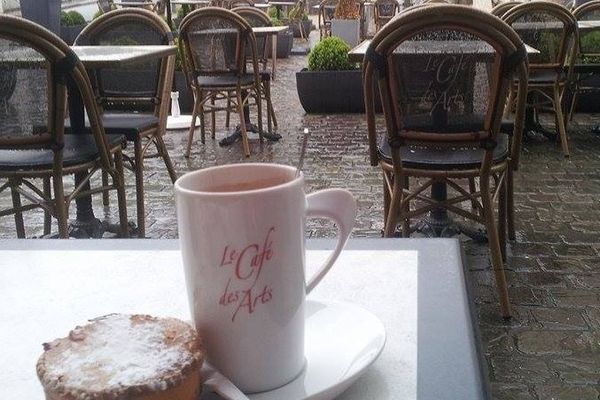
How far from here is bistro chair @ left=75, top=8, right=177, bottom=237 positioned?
12.0 feet

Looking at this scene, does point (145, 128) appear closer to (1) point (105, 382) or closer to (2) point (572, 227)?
(2) point (572, 227)

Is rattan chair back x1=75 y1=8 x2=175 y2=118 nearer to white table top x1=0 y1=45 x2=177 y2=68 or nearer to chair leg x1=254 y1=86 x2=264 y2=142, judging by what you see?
white table top x1=0 y1=45 x2=177 y2=68

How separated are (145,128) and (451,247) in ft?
8.78

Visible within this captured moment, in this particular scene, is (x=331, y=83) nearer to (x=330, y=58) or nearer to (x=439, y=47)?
(x=330, y=58)

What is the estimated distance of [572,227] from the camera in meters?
3.54

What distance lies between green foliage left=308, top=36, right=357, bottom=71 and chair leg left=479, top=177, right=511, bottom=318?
177 inches

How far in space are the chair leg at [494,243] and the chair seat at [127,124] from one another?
1570 millimetres

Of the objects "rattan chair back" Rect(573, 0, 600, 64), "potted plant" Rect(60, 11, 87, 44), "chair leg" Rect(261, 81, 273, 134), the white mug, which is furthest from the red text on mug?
"potted plant" Rect(60, 11, 87, 44)

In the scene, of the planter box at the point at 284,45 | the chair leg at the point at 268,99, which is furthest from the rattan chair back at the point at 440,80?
the planter box at the point at 284,45

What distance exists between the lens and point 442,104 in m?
2.47

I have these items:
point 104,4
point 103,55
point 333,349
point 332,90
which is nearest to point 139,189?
point 103,55

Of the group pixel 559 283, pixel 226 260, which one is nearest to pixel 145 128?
pixel 559 283

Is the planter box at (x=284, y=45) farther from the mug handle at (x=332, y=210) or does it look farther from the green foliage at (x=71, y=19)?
the mug handle at (x=332, y=210)

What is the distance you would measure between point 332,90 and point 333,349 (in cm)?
631
